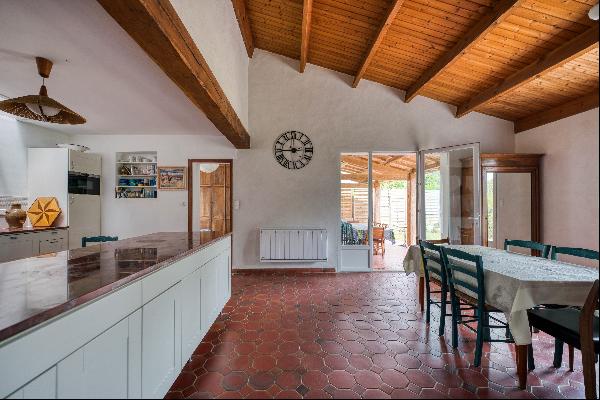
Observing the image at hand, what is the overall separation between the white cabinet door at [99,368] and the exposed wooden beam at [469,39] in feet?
11.6

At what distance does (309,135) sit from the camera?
4984 millimetres

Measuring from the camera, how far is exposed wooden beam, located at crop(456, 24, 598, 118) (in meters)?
0.75

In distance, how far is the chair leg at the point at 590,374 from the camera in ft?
4.79

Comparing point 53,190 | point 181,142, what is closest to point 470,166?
point 181,142

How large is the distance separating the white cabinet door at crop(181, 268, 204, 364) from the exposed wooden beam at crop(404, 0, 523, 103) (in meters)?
3.36

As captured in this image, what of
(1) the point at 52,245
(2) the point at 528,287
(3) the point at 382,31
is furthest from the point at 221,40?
(1) the point at 52,245

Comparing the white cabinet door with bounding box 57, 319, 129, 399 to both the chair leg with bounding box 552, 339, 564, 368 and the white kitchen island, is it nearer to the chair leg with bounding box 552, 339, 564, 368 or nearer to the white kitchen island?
the white kitchen island

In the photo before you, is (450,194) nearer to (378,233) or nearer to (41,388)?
(378,233)

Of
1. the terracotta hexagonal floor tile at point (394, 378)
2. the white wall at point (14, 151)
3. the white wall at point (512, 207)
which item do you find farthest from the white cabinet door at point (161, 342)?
the white wall at point (512, 207)

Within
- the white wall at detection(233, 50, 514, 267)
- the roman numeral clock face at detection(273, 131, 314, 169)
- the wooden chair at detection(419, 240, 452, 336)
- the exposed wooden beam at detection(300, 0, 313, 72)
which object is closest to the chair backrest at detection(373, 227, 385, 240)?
the white wall at detection(233, 50, 514, 267)

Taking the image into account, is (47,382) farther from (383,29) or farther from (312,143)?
(312,143)

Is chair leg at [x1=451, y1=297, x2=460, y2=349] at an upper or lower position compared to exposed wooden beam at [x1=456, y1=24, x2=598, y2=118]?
lower

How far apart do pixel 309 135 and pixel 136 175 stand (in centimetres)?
316

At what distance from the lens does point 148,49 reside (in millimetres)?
1805
